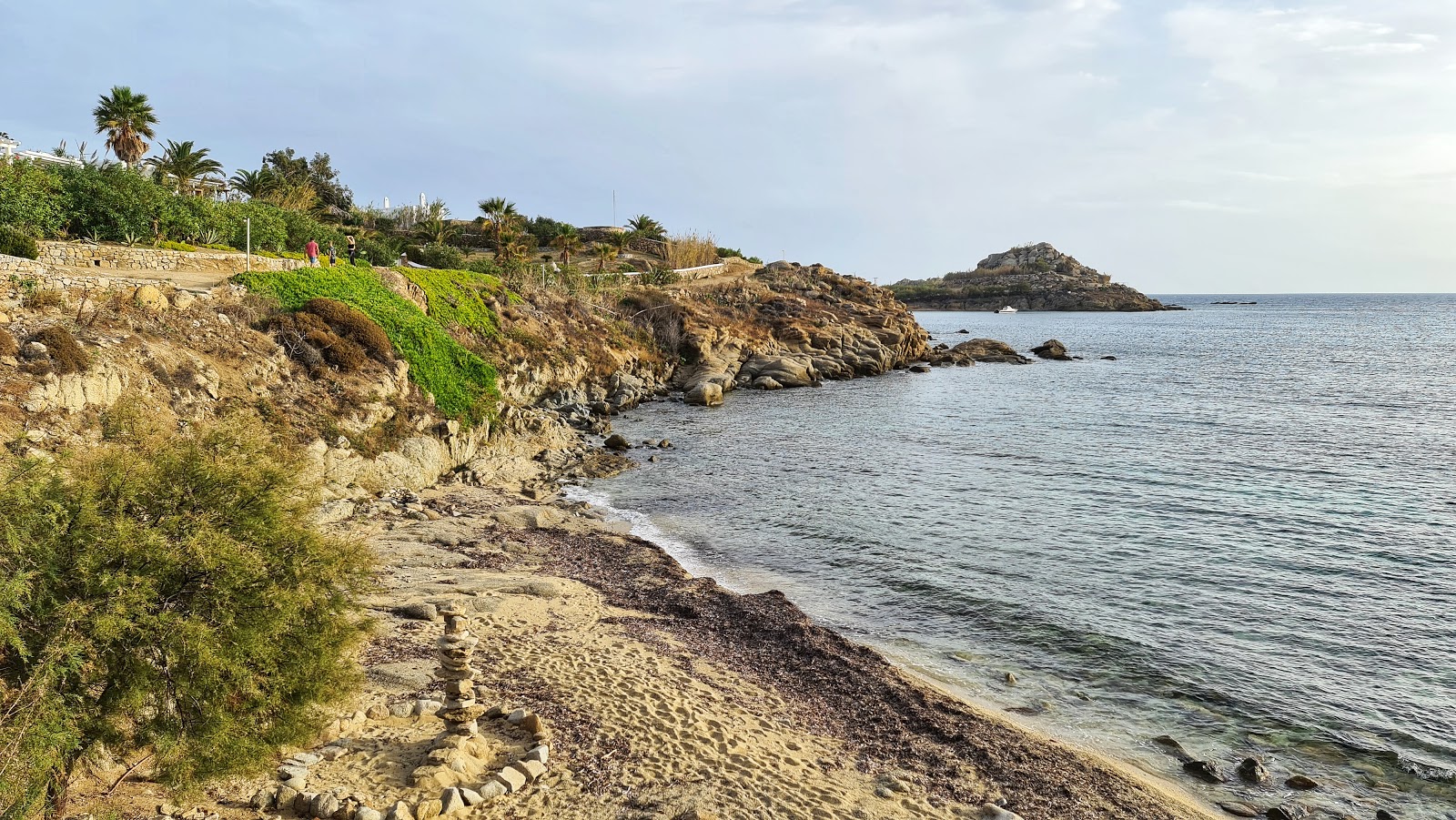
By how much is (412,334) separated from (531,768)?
73.6 ft

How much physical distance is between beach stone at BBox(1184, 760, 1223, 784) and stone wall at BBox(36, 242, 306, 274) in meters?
29.6

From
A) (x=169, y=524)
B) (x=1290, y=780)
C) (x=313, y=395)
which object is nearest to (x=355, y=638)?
(x=169, y=524)

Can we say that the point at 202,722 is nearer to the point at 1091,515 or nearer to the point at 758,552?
the point at 758,552

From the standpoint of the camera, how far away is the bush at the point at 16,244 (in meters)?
22.8

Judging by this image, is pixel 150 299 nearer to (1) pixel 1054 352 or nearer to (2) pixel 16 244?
(2) pixel 16 244

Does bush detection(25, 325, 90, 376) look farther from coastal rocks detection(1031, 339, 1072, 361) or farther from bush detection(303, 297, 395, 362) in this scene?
coastal rocks detection(1031, 339, 1072, 361)

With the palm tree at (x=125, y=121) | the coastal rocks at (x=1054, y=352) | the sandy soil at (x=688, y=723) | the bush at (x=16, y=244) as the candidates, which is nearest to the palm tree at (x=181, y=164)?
the palm tree at (x=125, y=121)

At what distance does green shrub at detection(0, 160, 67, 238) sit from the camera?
2420 cm

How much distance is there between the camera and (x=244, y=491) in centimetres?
774

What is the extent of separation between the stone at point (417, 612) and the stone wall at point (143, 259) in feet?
59.1

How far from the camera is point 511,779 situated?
9.08 meters

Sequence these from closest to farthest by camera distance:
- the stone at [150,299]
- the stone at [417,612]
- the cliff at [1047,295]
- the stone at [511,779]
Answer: the stone at [511,779] < the stone at [417,612] < the stone at [150,299] < the cliff at [1047,295]

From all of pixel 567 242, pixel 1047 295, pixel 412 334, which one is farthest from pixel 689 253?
pixel 1047 295

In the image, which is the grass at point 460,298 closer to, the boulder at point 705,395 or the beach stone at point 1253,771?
the boulder at point 705,395
